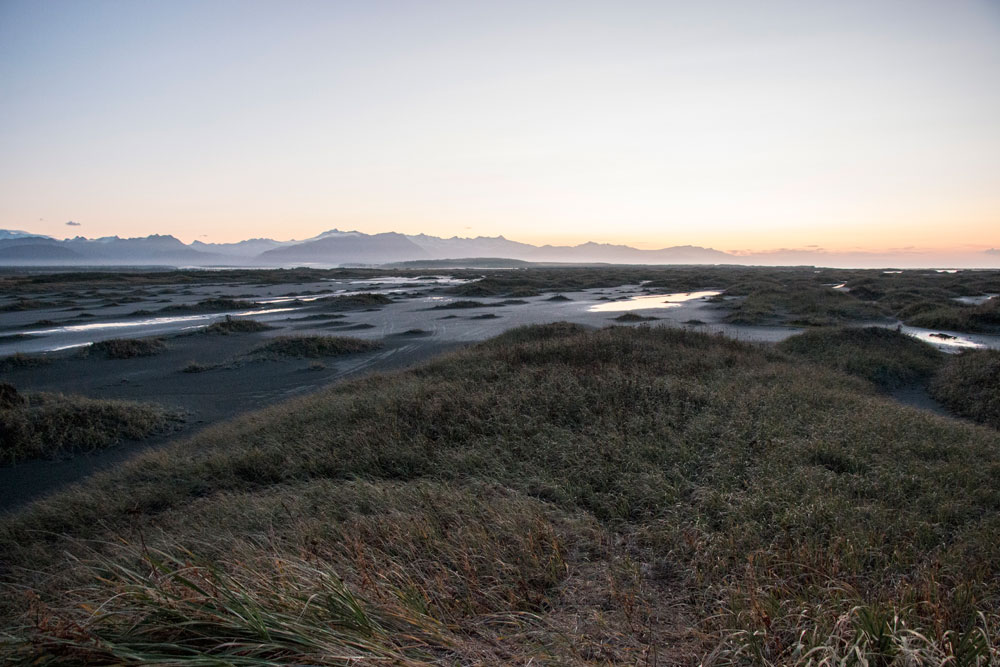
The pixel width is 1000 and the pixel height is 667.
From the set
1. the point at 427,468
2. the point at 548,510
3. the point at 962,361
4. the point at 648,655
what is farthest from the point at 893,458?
the point at 962,361

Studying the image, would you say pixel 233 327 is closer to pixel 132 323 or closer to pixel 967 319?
pixel 132 323

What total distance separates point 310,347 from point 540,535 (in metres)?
16.3

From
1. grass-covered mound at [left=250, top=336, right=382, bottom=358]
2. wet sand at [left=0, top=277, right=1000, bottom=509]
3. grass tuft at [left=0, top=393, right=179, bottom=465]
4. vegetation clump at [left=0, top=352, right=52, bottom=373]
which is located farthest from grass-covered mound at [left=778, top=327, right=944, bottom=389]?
vegetation clump at [left=0, top=352, right=52, bottom=373]

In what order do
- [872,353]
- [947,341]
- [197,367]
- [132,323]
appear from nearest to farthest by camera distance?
[872,353] → [197,367] → [947,341] → [132,323]

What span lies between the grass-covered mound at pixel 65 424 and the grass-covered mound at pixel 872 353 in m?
17.2

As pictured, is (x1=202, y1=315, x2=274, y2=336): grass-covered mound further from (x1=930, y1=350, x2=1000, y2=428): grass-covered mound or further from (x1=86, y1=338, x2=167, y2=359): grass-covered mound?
(x1=930, y1=350, x2=1000, y2=428): grass-covered mound

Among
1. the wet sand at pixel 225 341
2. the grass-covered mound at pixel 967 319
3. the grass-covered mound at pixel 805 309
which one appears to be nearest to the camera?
the wet sand at pixel 225 341

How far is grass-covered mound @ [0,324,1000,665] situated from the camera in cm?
252

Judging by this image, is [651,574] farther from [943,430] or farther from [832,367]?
[832,367]

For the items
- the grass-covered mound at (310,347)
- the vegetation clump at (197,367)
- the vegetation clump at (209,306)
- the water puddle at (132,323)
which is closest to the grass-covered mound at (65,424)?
the vegetation clump at (197,367)

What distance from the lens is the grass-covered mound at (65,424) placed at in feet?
29.2

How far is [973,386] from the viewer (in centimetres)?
1055

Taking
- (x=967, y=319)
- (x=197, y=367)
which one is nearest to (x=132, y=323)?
(x=197, y=367)

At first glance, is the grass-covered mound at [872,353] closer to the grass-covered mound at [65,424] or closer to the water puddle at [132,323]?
the grass-covered mound at [65,424]
